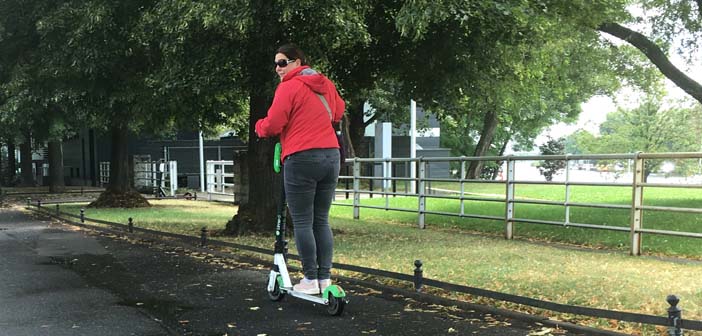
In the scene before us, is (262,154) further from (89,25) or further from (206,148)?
(206,148)

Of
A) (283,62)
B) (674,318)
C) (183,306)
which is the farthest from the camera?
(183,306)

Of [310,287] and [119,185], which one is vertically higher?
[310,287]

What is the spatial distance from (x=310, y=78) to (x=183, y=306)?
2578 mm

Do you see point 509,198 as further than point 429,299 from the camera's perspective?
Yes

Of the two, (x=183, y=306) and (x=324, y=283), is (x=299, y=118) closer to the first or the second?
(x=324, y=283)

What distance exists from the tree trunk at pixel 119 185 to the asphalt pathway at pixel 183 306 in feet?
37.4

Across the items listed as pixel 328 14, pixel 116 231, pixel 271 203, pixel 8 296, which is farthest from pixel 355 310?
pixel 116 231

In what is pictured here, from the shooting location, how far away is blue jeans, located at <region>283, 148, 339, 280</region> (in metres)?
4.86

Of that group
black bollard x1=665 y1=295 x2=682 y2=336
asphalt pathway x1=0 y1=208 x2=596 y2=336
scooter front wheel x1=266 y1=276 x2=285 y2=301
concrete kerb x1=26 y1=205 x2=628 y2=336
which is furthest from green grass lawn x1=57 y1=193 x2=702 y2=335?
scooter front wheel x1=266 y1=276 x2=285 y2=301

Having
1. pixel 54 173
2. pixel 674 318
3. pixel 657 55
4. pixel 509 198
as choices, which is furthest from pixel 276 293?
pixel 54 173

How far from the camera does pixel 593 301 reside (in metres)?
5.52

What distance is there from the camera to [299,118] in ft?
16.0

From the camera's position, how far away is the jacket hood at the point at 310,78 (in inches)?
194

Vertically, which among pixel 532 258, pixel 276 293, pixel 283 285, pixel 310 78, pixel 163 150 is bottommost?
pixel 532 258
